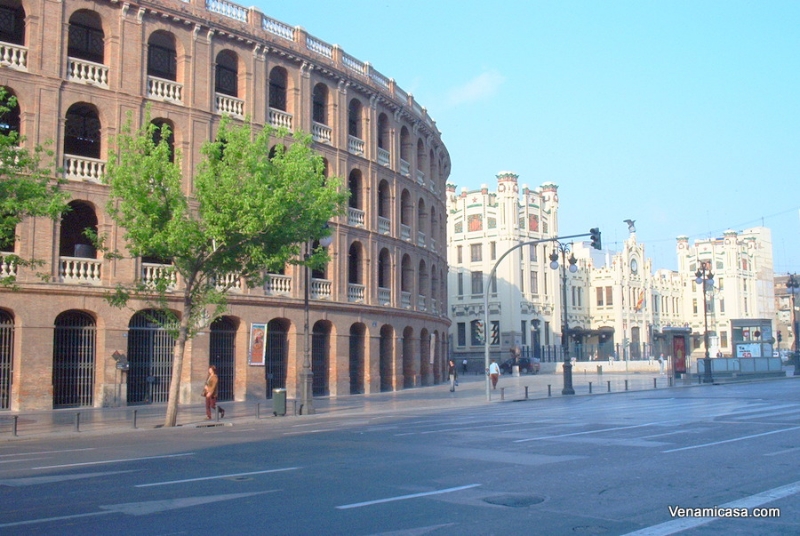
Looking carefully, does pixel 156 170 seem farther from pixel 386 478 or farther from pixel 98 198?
pixel 386 478

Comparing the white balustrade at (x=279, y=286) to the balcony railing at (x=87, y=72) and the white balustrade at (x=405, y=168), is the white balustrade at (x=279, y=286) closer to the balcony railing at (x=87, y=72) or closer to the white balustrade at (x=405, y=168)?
the balcony railing at (x=87, y=72)

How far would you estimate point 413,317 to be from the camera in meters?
44.2

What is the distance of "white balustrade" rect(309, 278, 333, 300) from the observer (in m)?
36.2

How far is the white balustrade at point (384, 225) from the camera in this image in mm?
41312

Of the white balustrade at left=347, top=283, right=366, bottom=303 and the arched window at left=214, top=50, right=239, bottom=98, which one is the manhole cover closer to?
the arched window at left=214, top=50, right=239, bottom=98

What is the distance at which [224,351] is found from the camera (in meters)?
33.2

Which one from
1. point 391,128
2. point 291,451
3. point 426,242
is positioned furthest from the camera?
point 426,242

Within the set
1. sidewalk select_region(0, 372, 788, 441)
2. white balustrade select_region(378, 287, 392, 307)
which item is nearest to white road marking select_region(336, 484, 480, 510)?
sidewalk select_region(0, 372, 788, 441)

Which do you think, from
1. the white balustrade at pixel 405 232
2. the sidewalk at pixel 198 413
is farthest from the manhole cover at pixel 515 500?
the white balustrade at pixel 405 232

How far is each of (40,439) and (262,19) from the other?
71.4ft

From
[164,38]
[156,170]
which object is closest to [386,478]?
[156,170]

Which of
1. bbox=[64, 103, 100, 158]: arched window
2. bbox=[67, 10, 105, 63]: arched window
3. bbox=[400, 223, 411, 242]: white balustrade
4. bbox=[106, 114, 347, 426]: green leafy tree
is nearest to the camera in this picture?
bbox=[106, 114, 347, 426]: green leafy tree

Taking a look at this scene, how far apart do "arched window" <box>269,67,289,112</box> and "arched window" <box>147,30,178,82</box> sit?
4.55 metres

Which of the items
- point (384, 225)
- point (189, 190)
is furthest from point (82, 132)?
point (384, 225)
